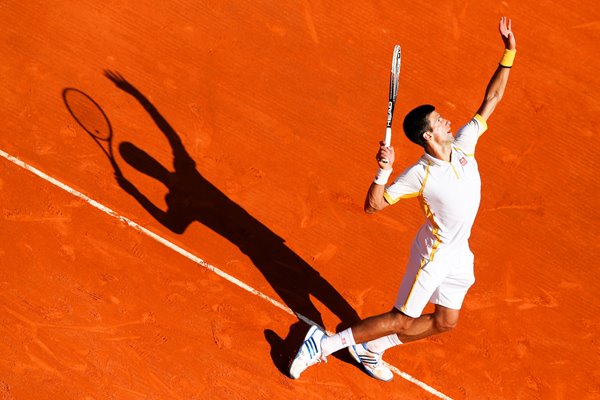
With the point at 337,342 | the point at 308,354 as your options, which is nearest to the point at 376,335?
the point at 337,342

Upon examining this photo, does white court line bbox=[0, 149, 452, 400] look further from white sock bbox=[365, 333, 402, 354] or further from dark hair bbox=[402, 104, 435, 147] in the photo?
dark hair bbox=[402, 104, 435, 147]

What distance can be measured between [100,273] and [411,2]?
183 inches

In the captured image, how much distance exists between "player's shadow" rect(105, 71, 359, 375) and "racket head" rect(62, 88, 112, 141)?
0.28 meters

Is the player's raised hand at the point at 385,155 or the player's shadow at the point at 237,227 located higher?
the player's raised hand at the point at 385,155

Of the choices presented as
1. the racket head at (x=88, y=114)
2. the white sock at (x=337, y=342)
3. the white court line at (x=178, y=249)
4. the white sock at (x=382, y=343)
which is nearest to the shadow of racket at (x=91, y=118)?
the racket head at (x=88, y=114)

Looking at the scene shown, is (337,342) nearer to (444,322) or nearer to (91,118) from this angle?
(444,322)

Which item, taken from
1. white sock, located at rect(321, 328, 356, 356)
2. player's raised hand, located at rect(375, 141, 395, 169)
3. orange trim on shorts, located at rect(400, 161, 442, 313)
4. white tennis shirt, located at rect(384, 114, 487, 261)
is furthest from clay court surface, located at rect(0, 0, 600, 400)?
player's raised hand, located at rect(375, 141, 395, 169)

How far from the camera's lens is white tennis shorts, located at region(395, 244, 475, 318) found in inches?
262

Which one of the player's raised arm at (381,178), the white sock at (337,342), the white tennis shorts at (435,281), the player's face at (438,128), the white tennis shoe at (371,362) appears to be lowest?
the white tennis shoe at (371,362)

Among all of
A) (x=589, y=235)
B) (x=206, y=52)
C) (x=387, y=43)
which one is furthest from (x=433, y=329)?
(x=206, y=52)

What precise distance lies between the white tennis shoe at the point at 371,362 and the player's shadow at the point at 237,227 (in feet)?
1.46

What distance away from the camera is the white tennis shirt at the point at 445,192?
6.27 meters

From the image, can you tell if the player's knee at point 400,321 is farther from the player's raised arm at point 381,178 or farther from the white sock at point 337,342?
the player's raised arm at point 381,178

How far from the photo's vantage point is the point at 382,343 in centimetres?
733
